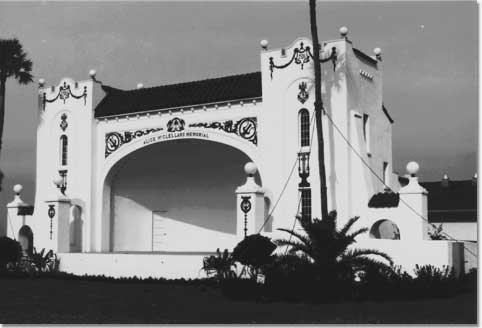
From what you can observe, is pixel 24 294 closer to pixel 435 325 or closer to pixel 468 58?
pixel 435 325

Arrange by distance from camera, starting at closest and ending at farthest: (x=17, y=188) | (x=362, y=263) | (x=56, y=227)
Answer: (x=362, y=263) < (x=56, y=227) < (x=17, y=188)

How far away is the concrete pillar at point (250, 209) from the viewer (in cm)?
2481

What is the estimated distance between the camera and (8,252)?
2792 cm

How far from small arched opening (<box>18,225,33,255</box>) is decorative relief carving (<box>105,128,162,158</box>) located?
16.7ft

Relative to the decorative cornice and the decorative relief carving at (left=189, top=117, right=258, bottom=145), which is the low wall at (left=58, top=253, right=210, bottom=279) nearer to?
the decorative relief carving at (left=189, top=117, right=258, bottom=145)

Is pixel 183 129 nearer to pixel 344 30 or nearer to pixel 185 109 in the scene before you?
pixel 185 109

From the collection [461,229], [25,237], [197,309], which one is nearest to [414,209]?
[197,309]

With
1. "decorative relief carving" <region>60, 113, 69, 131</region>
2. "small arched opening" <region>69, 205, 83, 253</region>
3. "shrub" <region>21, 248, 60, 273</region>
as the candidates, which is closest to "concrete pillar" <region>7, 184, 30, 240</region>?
"small arched opening" <region>69, 205, 83, 253</region>

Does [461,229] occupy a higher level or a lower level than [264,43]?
lower

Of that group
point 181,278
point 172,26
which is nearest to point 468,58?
point 172,26

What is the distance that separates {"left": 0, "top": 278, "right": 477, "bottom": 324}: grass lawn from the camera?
53.0 feet

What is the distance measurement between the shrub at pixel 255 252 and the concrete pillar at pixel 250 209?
246 cm

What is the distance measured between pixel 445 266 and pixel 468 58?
6649 mm

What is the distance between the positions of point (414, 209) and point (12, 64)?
1878cm
